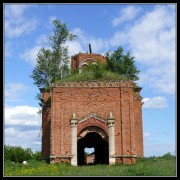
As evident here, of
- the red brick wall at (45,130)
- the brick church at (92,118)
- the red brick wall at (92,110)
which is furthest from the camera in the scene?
the red brick wall at (45,130)

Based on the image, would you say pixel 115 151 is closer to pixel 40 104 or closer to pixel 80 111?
pixel 80 111

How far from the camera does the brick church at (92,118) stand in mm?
25000

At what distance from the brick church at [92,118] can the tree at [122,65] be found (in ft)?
34.5

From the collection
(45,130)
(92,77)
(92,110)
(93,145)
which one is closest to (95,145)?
(93,145)

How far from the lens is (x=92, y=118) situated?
2559 cm

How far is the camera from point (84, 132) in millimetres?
25750

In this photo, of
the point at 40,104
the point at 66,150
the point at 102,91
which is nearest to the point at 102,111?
the point at 102,91

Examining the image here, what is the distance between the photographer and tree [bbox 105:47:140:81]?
1451 inches

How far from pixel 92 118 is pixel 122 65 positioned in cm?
1252

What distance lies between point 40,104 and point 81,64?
27.8 feet

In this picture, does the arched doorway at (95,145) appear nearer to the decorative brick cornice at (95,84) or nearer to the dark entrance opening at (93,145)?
the dark entrance opening at (93,145)

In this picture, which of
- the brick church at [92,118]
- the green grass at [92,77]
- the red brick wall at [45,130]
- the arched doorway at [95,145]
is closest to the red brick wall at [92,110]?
the brick church at [92,118]

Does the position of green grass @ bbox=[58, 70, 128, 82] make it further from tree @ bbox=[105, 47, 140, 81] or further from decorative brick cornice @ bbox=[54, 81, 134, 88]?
tree @ bbox=[105, 47, 140, 81]

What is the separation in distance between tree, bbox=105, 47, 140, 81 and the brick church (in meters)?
10.5
